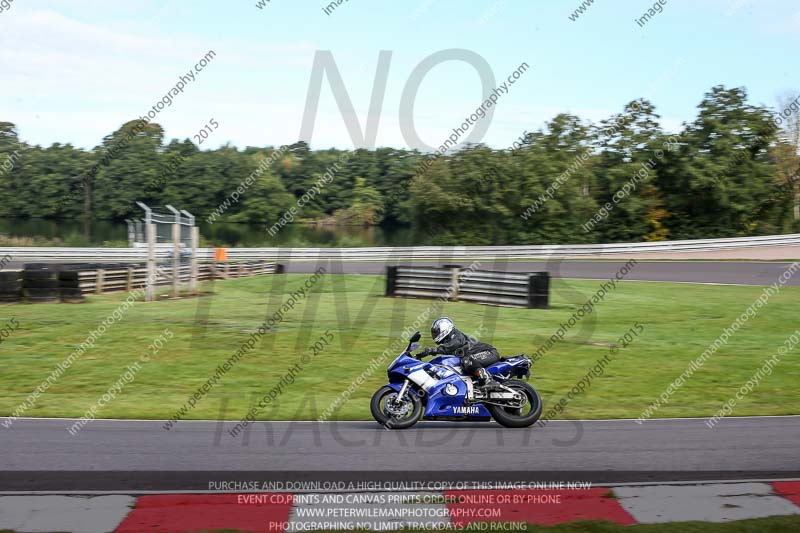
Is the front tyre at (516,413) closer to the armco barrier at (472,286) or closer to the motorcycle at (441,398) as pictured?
→ the motorcycle at (441,398)

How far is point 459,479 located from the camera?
22.9ft

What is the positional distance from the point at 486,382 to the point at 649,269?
24422mm

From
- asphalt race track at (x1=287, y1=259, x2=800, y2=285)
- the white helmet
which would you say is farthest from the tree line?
the white helmet

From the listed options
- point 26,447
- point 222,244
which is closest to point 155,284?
point 26,447

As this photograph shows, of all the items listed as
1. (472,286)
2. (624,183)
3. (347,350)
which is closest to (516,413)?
(347,350)

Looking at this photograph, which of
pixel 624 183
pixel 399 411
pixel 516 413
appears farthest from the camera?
pixel 624 183

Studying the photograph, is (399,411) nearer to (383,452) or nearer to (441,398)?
(441,398)

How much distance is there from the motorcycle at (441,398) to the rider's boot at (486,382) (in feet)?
0.12

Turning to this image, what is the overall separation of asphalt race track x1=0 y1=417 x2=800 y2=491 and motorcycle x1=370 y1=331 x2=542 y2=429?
163 mm

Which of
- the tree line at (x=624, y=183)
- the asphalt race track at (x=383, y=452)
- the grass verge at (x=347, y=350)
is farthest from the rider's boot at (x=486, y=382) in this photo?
the tree line at (x=624, y=183)

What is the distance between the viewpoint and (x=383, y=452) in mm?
7902

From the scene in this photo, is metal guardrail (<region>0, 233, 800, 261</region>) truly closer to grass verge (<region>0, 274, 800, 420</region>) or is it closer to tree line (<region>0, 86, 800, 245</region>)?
tree line (<region>0, 86, 800, 245</region>)

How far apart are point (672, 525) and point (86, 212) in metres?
65.3

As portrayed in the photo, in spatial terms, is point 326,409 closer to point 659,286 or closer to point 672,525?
point 672,525
